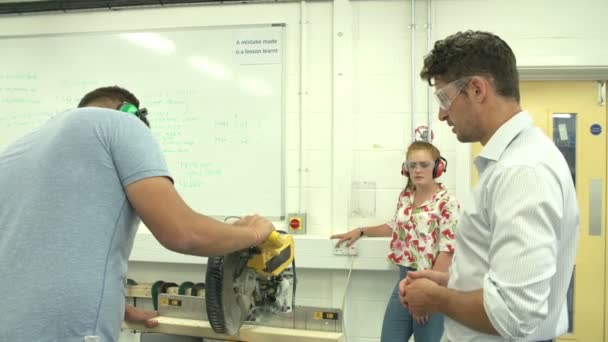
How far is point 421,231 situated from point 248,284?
1.34 meters

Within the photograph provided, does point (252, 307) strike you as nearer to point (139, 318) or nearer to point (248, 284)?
point (248, 284)

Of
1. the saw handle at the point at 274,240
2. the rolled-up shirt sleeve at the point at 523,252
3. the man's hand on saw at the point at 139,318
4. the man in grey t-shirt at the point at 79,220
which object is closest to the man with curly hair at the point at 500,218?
the rolled-up shirt sleeve at the point at 523,252

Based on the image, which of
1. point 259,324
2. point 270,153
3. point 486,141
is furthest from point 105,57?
point 486,141

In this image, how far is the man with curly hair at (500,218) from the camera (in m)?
0.95

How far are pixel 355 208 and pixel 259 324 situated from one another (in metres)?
1.51

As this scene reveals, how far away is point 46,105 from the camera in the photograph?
347cm

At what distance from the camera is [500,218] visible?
100cm

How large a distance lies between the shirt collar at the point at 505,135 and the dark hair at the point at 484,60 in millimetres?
75

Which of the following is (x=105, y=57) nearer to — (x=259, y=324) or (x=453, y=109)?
(x=259, y=324)

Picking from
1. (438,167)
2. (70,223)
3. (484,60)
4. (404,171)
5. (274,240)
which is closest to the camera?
(70,223)

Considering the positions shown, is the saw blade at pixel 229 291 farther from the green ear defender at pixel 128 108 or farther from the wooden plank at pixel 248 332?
the green ear defender at pixel 128 108

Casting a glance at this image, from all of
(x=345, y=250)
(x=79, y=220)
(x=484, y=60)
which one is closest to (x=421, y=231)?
(x=345, y=250)

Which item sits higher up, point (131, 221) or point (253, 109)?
point (253, 109)

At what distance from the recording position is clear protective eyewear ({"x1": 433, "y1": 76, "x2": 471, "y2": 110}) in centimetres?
120
